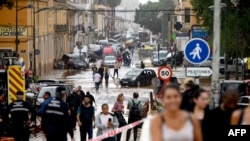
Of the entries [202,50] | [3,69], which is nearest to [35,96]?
[3,69]

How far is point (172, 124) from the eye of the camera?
8836 millimetres

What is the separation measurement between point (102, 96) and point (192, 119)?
36760 mm

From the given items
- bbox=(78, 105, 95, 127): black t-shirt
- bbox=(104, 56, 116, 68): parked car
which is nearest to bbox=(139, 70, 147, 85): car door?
bbox=(104, 56, 116, 68): parked car

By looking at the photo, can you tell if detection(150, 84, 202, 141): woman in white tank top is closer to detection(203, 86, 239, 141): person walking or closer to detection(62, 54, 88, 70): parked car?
detection(203, 86, 239, 141): person walking

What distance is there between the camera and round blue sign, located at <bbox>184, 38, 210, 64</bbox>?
18375 millimetres

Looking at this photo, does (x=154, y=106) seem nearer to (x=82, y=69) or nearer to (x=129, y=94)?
(x=129, y=94)

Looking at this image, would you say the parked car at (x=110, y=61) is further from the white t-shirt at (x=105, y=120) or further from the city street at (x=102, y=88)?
the white t-shirt at (x=105, y=120)

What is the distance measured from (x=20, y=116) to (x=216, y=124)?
8.87m

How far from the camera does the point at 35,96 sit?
113 feet

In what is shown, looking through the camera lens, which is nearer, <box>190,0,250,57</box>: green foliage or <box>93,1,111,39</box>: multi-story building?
<box>190,0,250,57</box>: green foliage

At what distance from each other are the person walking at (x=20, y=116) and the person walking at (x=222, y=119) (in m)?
8.42

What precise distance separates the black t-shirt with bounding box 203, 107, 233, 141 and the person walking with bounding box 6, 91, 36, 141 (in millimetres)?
8362

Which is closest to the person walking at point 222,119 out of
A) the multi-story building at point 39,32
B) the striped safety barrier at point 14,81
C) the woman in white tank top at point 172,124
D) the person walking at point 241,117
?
the person walking at point 241,117

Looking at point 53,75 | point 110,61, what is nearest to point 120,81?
point 53,75
